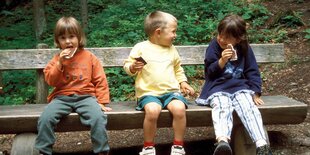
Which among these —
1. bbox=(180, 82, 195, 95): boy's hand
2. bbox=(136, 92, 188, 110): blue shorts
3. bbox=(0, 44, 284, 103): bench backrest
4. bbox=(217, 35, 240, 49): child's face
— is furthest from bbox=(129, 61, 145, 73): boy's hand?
bbox=(0, 44, 284, 103): bench backrest

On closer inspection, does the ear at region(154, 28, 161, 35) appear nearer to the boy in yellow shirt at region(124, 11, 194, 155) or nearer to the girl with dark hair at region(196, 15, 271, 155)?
the boy in yellow shirt at region(124, 11, 194, 155)

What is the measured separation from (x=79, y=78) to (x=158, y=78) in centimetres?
71

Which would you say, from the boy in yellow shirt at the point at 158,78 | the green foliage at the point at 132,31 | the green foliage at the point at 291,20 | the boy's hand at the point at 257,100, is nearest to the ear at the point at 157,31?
the boy in yellow shirt at the point at 158,78

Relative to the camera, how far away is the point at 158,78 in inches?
150

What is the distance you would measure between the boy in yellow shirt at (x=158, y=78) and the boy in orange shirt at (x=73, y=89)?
341 millimetres

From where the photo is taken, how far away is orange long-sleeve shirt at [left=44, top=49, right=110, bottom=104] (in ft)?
12.0

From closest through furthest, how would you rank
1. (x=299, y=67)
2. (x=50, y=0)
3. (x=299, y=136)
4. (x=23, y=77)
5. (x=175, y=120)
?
(x=175, y=120)
(x=299, y=136)
(x=299, y=67)
(x=23, y=77)
(x=50, y=0)

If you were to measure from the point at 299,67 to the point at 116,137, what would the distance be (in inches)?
125

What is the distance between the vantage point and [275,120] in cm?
383

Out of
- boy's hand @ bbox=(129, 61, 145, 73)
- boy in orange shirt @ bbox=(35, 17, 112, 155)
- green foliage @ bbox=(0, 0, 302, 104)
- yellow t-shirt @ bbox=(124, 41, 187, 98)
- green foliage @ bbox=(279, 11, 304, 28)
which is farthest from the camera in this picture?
green foliage @ bbox=(279, 11, 304, 28)

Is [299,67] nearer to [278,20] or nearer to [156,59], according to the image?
[278,20]

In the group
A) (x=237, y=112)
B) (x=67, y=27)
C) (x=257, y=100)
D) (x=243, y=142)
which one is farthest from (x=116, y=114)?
(x=257, y=100)

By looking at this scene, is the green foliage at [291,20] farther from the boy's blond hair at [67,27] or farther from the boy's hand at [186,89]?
the boy's blond hair at [67,27]

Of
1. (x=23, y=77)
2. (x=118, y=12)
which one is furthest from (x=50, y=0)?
(x=23, y=77)
